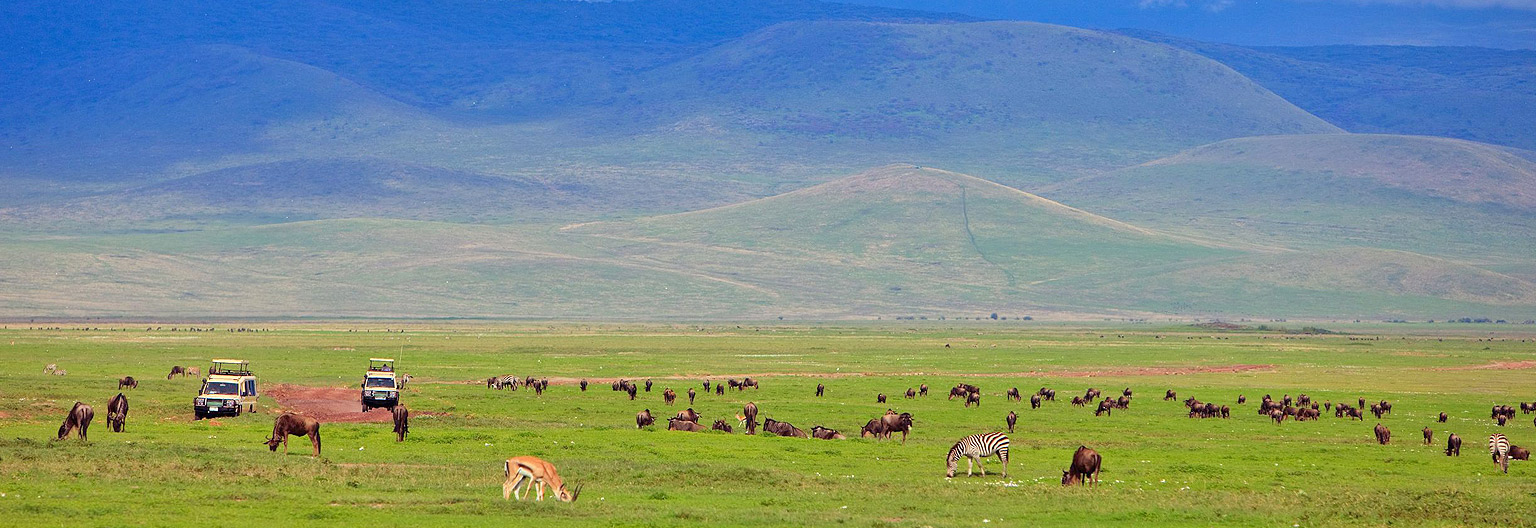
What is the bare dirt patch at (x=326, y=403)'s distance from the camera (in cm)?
3784

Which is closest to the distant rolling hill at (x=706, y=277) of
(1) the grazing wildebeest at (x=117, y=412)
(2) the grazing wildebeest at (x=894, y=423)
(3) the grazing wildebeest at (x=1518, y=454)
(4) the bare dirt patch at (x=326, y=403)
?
(4) the bare dirt patch at (x=326, y=403)

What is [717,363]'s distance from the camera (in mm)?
70438

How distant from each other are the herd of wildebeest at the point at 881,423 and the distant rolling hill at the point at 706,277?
10427cm

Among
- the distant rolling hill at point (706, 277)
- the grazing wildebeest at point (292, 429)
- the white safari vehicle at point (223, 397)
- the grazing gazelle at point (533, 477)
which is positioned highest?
the distant rolling hill at point (706, 277)

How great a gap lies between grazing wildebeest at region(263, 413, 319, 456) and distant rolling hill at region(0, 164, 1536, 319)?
402ft

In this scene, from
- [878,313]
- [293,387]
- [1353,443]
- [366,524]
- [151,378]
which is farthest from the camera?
[878,313]

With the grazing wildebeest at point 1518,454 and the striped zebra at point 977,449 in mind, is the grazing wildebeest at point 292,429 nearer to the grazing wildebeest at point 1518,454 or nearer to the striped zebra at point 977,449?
the striped zebra at point 977,449

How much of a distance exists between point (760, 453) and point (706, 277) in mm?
142822

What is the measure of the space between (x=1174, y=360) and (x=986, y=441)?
5348 centimetres

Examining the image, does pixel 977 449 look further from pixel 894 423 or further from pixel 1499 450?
pixel 1499 450

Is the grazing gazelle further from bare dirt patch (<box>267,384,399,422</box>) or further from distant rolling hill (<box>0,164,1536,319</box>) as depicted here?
distant rolling hill (<box>0,164,1536,319</box>)

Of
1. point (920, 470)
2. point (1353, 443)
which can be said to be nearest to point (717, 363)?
point (1353, 443)

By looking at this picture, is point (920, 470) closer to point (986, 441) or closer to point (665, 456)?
point (986, 441)

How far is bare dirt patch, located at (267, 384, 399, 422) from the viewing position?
37.8 m
